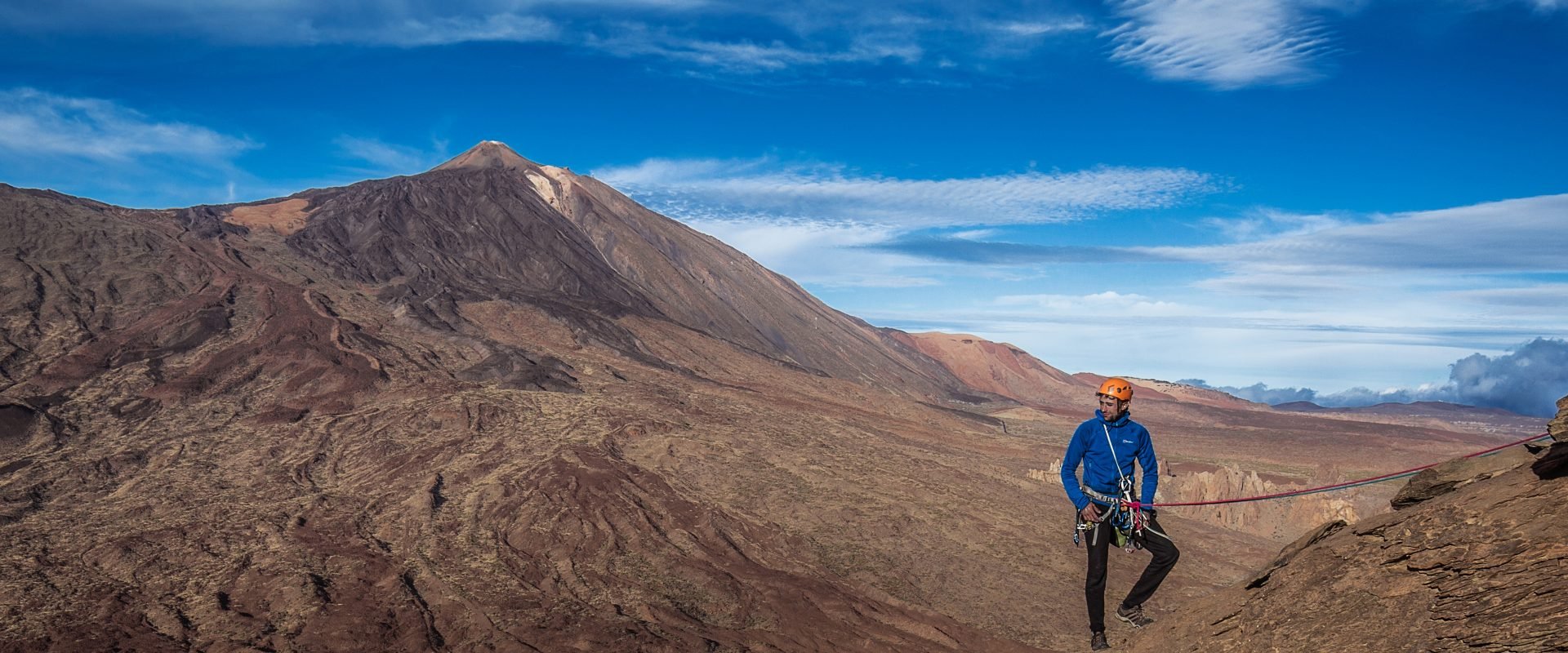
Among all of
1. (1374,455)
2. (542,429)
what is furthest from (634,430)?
(1374,455)

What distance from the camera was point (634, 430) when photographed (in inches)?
1009

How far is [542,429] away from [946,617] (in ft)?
47.2

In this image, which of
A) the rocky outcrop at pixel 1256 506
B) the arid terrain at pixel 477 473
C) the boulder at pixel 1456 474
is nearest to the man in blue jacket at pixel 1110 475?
the arid terrain at pixel 477 473

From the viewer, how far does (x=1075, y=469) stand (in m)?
7.21

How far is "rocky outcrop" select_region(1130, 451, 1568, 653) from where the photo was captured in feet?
15.8

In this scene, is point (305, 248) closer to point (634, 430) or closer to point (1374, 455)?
point (634, 430)

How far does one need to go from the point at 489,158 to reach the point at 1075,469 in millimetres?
76178

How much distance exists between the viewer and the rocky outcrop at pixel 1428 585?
4812 millimetres

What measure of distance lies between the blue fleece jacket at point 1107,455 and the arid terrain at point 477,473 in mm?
1143

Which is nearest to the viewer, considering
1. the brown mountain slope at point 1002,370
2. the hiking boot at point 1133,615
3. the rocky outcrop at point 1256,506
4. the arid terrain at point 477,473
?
the hiking boot at point 1133,615

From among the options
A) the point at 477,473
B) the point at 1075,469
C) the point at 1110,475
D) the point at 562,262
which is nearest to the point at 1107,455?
the point at 1110,475

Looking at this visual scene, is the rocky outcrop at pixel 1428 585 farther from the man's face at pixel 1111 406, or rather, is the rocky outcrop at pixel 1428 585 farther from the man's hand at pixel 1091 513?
the man's face at pixel 1111 406

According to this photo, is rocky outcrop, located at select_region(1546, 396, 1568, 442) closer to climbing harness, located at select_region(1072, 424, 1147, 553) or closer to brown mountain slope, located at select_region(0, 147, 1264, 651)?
climbing harness, located at select_region(1072, 424, 1147, 553)

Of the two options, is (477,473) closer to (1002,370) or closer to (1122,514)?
(1122,514)
